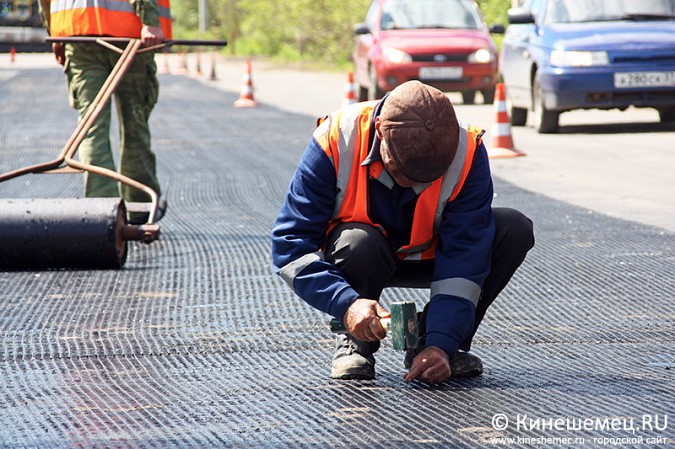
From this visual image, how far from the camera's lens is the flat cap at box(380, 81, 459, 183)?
3.23 m

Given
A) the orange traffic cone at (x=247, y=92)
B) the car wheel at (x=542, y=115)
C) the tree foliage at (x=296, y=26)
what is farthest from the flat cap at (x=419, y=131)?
the tree foliage at (x=296, y=26)

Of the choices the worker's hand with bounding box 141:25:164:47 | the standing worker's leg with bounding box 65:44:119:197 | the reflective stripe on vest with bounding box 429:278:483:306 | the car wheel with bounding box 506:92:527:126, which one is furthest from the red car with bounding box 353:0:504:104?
the reflective stripe on vest with bounding box 429:278:483:306

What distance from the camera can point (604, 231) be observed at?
6500 mm

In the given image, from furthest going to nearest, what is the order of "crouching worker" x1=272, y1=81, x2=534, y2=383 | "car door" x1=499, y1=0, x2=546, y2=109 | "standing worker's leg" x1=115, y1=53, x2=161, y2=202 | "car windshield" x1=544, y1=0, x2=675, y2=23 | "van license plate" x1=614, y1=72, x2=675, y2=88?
"car door" x1=499, y1=0, x2=546, y2=109
"car windshield" x1=544, y1=0, x2=675, y2=23
"van license plate" x1=614, y1=72, x2=675, y2=88
"standing worker's leg" x1=115, y1=53, x2=161, y2=202
"crouching worker" x1=272, y1=81, x2=534, y2=383

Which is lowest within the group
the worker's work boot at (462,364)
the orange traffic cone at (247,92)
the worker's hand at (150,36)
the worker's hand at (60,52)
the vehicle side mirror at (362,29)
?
the orange traffic cone at (247,92)

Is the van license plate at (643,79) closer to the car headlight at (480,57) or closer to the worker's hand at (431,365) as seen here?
the car headlight at (480,57)

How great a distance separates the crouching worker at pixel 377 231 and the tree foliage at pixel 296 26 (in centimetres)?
2124

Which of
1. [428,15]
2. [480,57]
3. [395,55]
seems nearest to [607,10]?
[395,55]

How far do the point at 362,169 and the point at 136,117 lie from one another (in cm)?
346

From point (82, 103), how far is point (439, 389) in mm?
3565

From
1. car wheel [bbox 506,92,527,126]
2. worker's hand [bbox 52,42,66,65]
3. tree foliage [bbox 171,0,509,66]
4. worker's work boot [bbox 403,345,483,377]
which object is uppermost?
worker's hand [bbox 52,42,66,65]

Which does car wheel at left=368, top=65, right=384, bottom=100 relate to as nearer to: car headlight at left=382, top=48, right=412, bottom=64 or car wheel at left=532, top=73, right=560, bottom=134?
car headlight at left=382, top=48, right=412, bottom=64

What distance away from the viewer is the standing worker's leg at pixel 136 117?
6.62m

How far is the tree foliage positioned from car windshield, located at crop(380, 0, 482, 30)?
23.5 ft
